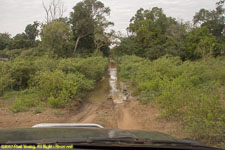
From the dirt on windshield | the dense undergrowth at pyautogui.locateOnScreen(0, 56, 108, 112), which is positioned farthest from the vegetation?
the dense undergrowth at pyautogui.locateOnScreen(0, 56, 108, 112)

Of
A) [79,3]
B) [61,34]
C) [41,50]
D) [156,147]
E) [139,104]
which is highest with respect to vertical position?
[79,3]

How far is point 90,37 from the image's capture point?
35.0 metres

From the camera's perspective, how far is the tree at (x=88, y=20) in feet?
103

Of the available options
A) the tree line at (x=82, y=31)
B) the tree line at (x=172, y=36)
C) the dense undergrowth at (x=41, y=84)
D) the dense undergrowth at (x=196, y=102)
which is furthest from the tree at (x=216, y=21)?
the dense undergrowth at (x=41, y=84)

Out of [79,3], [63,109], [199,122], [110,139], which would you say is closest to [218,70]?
[199,122]

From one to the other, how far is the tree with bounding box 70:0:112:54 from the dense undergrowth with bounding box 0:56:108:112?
65.8 feet

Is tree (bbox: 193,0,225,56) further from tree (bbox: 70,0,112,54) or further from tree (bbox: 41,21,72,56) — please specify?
tree (bbox: 41,21,72,56)

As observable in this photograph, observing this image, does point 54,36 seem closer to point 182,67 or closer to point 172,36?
point 182,67

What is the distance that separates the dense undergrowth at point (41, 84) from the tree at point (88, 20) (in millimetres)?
20066

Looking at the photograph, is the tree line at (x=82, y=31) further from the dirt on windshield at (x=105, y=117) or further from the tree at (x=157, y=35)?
the dirt on windshield at (x=105, y=117)

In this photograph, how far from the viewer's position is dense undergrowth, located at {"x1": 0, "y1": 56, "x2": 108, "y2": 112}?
8.13 m

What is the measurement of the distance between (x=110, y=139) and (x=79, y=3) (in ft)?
108

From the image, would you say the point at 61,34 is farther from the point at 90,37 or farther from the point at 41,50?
the point at 90,37

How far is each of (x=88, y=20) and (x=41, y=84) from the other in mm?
24211
